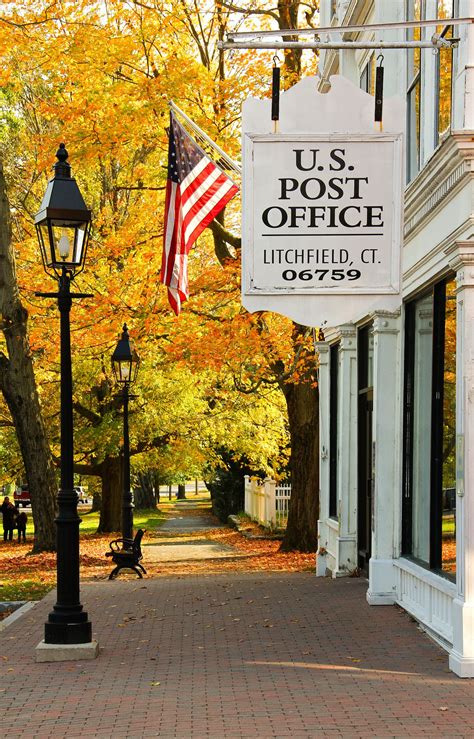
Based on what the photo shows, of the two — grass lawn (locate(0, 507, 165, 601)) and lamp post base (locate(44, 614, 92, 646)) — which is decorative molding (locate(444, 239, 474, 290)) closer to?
lamp post base (locate(44, 614, 92, 646))

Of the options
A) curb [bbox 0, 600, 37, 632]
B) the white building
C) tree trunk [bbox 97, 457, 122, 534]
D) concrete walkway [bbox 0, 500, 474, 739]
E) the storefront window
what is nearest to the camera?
concrete walkway [bbox 0, 500, 474, 739]

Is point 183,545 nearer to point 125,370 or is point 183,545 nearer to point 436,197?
point 125,370

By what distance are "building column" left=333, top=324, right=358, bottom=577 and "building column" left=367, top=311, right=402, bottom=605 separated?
120 inches

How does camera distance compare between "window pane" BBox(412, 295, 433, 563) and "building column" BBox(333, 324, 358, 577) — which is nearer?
"window pane" BBox(412, 295, 433, 563)

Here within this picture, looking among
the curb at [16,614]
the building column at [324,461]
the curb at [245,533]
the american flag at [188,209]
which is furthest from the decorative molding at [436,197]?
the curb at [245,533]

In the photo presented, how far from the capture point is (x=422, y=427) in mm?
11758

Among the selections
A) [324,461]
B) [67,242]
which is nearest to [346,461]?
[324,461]

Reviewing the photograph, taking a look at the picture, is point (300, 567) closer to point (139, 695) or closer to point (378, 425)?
point (378, 425)

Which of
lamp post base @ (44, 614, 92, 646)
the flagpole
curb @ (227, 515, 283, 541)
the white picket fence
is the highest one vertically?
the flagpole

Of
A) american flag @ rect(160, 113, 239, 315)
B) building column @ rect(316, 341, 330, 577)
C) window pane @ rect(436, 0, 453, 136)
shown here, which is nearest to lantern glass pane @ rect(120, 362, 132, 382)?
building column @ rect(316, 341, 330, 577)

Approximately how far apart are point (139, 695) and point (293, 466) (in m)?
16.3

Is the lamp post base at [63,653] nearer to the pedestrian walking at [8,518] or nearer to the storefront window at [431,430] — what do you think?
the storefront window at [431,430]

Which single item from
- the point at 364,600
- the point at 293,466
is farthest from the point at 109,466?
the point at 364,600

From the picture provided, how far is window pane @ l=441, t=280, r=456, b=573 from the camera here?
1027 cm
